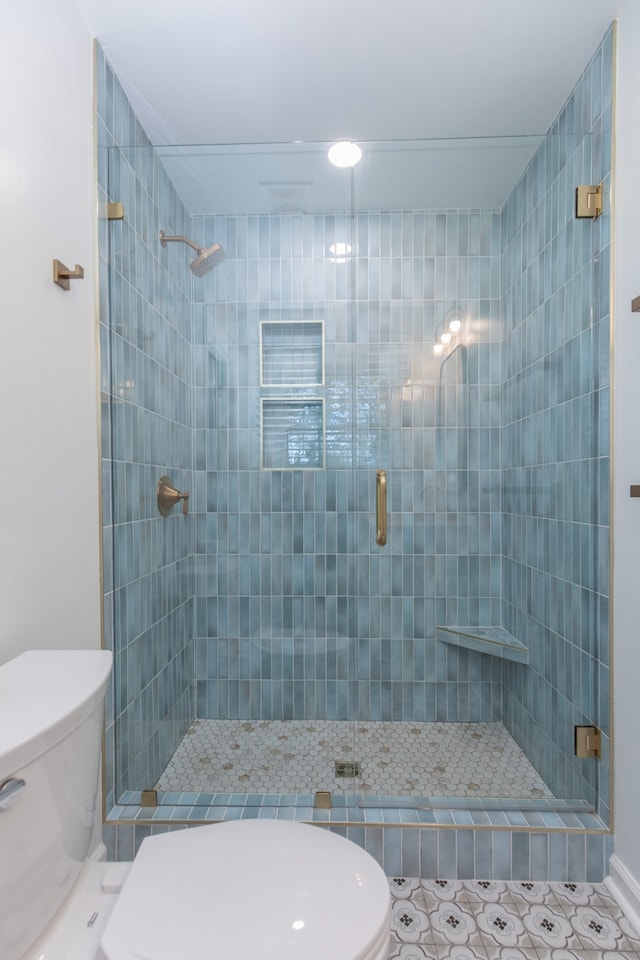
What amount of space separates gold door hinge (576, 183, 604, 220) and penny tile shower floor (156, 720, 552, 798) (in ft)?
5.67

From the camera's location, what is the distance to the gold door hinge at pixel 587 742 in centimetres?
162

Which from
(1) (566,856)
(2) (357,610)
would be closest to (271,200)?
(2) (357,610)

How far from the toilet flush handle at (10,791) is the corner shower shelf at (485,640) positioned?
1.48 meters

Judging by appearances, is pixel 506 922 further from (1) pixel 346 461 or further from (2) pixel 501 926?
(1) pixel 346 461

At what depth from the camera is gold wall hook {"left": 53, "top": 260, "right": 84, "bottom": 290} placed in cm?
135

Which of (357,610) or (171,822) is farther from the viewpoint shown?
(357,610)

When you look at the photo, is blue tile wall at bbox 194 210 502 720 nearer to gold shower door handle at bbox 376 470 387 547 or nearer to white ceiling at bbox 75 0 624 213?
gold shower door handle at bbox 376 470 387 547

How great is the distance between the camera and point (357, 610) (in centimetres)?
190

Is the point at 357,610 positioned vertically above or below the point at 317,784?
above

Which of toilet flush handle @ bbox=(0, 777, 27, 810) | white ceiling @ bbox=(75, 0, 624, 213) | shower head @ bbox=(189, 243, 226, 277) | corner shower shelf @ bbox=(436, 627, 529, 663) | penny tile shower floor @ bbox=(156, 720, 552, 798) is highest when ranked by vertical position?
white ceiling @ bbox=(75, 0, 624, 213)

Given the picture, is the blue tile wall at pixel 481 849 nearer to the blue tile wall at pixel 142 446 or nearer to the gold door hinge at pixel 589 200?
the blue tile wall at pixel 142 446

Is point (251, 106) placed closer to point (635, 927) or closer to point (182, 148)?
point (182, 148)

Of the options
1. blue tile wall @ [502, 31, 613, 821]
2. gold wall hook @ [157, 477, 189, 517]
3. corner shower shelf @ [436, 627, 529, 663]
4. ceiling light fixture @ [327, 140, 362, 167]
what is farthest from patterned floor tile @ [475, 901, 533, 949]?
ceiling light fixture @ [327, 140, 362, 167]

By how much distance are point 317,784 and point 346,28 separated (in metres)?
2.27
